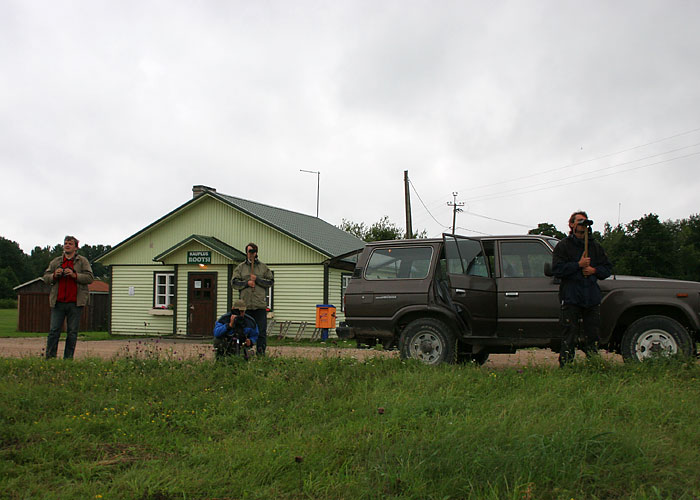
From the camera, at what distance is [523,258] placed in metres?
8.56

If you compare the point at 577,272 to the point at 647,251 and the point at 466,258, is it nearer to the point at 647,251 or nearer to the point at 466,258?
the point at 466,258

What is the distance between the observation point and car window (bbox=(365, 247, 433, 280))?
893 cm

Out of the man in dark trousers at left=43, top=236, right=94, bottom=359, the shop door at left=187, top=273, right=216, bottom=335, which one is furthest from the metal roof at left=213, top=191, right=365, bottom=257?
the man in dark trousers at left=43, top=236, right=94, bottom=359

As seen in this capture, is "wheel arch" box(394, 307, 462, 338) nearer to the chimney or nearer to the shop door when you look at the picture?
the shop door

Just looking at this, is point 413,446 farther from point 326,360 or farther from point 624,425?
point 326,360

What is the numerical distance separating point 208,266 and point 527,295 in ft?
50.4

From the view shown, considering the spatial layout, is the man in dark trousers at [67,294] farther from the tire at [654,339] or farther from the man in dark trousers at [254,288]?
the tire at [654,339]

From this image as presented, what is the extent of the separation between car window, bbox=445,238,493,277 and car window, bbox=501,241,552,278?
0.26 m

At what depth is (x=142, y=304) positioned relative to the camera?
75.9ft

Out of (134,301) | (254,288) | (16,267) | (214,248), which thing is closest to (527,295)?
(254,288)

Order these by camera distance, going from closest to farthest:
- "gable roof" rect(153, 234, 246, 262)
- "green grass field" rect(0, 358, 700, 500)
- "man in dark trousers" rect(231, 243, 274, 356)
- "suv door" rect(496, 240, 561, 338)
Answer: "green grass field" rect(0, 358, 700, 500) < "suv door" rect(496, 240, 561, 338) < "man in dark trousers" rect(231, 243, 274, 356) < "gable roof" rect(153, 234, 246, 262)

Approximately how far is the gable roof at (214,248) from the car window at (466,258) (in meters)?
13.5

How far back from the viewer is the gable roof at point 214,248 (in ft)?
69.3

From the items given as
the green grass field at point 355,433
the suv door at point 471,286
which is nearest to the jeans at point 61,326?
the green grass field at point 355,433
